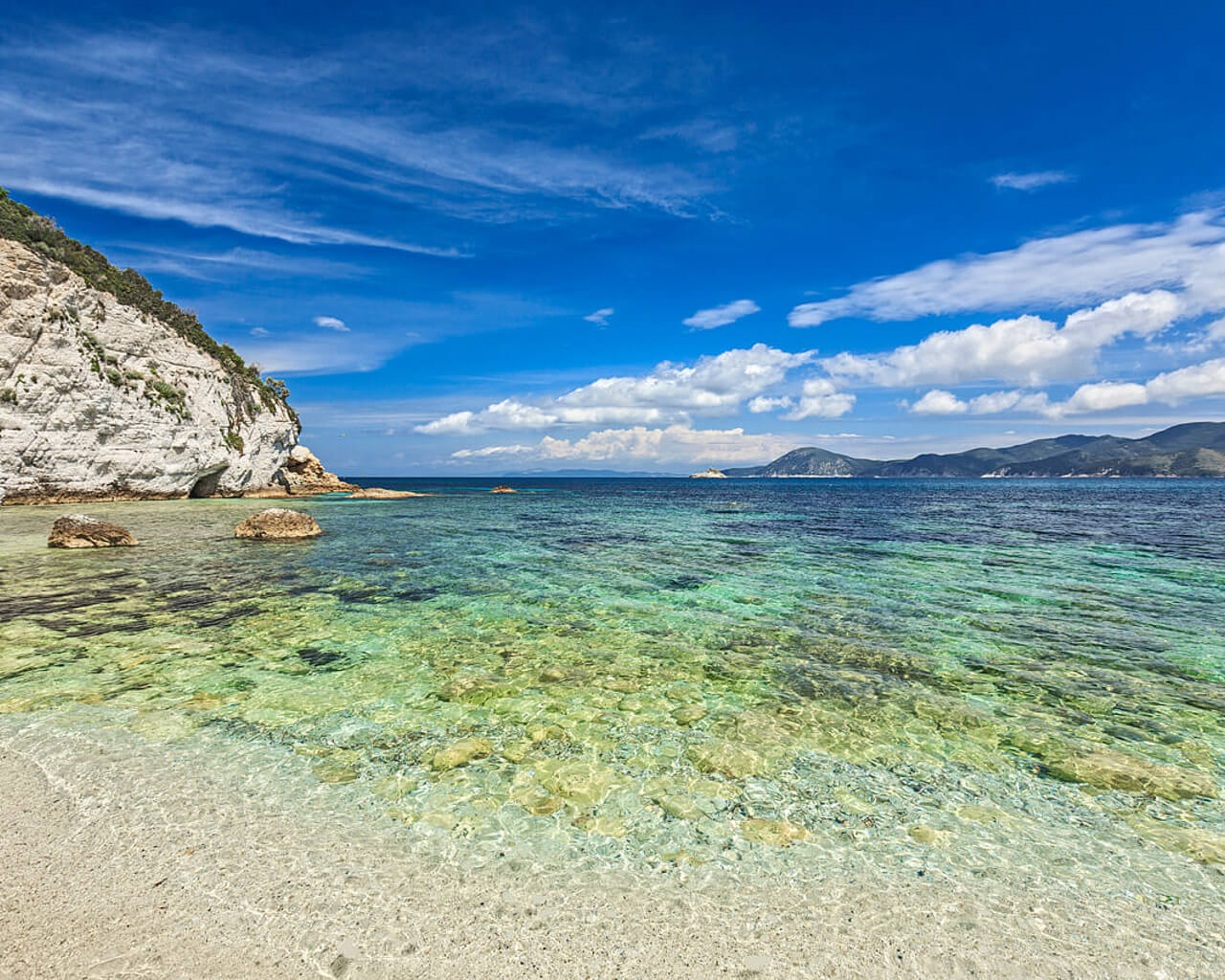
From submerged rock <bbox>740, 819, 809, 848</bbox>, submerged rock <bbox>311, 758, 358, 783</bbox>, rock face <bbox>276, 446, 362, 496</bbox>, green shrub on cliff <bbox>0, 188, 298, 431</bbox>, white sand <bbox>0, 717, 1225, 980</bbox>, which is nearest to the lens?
white sand <bbox>0, 717, 1225, 980</bbox>

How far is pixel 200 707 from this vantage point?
7.34 m

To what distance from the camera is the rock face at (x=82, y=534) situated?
20562 millimetres

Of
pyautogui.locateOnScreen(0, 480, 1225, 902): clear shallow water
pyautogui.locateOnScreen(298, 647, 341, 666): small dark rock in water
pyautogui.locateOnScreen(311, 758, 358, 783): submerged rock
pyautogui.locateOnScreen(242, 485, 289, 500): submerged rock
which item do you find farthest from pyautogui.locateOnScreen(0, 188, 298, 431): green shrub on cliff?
pyautogui.locateOnScreen(311, 758, 358, 783): submerged rock

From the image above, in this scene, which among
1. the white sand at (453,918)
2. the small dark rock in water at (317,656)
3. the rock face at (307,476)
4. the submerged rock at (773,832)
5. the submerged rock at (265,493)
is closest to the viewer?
the white sand at (453,918)

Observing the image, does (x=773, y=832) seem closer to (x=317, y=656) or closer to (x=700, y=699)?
(x=700, y=699)

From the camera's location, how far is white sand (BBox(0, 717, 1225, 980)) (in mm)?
3449

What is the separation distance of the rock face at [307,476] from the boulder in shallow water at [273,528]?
4771cm

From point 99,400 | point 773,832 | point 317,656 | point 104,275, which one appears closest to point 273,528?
point 317,656

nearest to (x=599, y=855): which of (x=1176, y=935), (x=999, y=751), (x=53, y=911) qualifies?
(x=53, y=911)

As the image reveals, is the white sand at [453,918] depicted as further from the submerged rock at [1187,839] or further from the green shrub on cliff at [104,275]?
the green shrub on cliff at [104,275]

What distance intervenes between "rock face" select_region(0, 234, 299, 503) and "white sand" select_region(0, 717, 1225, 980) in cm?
4684

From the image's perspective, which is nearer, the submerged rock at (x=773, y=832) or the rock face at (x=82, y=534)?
the submerged rock at (x=773, y=832)

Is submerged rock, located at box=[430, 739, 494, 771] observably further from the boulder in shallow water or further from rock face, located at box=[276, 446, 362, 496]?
rock face, located at box=[276, 446, 362, 496]

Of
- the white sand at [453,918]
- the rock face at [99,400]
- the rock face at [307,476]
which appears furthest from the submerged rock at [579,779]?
the rock face at [307,476]
